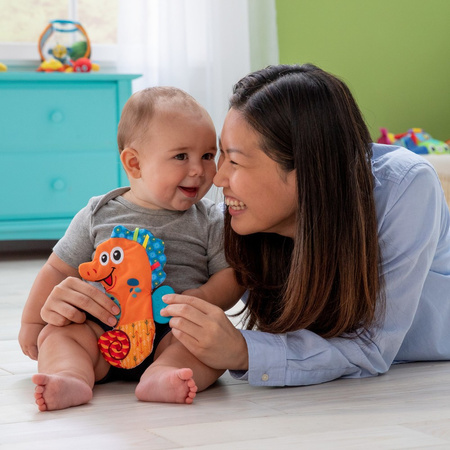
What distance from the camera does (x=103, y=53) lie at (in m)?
3.62

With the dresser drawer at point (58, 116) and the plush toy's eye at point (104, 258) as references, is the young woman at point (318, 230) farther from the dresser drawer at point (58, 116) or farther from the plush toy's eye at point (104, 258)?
the dresser drawer at point (58, 116)

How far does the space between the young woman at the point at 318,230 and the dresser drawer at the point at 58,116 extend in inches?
77.7

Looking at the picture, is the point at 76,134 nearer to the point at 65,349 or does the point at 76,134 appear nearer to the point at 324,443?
the point at 65,349

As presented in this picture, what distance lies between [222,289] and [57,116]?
6.47 feet

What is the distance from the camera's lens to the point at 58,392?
1.05 meters

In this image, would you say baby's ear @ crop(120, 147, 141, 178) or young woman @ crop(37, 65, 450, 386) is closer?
young woman @ crop(37, 65, 450, 386)

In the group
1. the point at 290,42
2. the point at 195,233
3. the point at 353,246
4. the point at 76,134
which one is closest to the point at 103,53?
the point at 76,134

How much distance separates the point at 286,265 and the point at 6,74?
6.62ft

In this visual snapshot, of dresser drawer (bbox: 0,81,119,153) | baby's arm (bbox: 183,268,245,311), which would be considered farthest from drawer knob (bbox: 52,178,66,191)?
baby's arm (bbox: 183,268,245,311)

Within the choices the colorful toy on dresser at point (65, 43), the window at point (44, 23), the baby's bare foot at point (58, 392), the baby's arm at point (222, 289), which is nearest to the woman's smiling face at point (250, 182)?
the baby's arm at point (222, 289)

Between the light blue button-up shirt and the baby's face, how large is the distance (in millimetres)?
285

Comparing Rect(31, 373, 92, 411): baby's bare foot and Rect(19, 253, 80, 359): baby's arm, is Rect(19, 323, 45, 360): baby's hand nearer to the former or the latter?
Rect(19, 253, 80, 359): baby's arm

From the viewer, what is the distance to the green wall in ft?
12.2

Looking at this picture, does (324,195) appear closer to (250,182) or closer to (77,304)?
(250,182)
